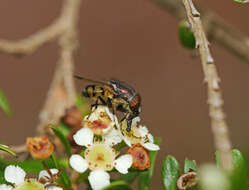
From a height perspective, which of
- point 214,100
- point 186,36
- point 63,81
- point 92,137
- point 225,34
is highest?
point 225,34

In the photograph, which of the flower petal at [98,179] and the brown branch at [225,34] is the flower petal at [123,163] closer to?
the flower petal at [98,179]

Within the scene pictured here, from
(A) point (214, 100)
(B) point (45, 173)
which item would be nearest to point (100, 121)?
(B) point (45, 173)

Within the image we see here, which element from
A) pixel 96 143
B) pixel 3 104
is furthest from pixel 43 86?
pixel 96 143

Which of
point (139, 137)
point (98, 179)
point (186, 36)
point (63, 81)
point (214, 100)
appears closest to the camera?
point (214, 100)

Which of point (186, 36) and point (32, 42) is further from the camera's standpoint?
point (32, 42)

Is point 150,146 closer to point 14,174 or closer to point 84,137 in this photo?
point 84,137

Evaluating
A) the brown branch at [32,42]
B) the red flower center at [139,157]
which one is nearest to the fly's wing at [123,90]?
the red flower center at [139,157]
